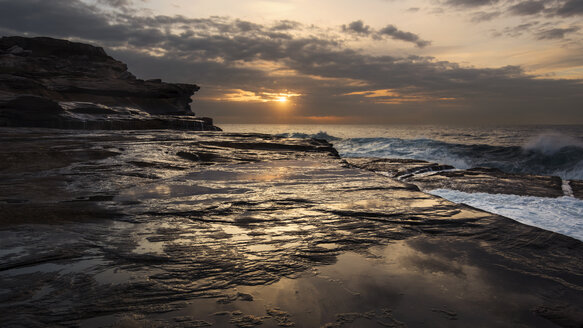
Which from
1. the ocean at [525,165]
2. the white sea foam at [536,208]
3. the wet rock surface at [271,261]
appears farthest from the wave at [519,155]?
the wet rock surface at [271,261]

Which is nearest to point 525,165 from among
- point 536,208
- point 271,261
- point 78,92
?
point 536,208

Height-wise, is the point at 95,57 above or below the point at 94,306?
above

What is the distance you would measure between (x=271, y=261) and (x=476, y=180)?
26.8 feet

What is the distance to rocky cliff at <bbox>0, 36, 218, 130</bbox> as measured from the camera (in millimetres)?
14812

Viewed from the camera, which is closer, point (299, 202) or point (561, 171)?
point (299, 202)

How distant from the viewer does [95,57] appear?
38.2m

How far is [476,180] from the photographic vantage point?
328 inches

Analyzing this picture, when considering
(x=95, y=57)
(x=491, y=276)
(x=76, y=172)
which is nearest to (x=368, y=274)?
(x=491, y=276)

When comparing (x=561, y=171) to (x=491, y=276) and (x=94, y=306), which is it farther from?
(x=94, y=306)

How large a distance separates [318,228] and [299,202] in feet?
2.49

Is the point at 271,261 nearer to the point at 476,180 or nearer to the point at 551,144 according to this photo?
the point at 476,180

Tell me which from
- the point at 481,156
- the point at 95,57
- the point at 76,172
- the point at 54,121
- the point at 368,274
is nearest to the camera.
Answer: the point at 368,274

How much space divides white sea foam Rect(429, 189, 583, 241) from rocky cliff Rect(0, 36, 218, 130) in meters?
16.0

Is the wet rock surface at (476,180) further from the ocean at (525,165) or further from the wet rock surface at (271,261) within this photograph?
the wet rock surface at (271,261)
